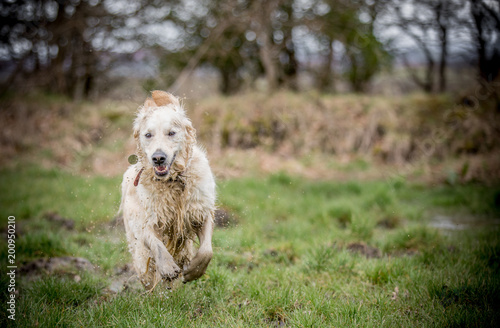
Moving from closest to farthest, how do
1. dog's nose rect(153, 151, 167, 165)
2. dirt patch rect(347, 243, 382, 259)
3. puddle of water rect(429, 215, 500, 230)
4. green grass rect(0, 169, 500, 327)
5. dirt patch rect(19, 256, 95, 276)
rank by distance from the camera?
dog's nose rect(153, 151, 167, 165)
green grass rect(0, 169, 500, 327)
dirt patch rect(19, 256, 95, 276)
dirt patch rect(347, 243, 382, 259)
puddle of water rect(429, 215, 500, 230)

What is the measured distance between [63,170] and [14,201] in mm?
Answer: 2352

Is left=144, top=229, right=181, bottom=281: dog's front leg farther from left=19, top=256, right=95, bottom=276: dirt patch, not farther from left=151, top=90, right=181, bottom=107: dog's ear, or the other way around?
left=19, top=256, right=95, bottom=276: dirt patch

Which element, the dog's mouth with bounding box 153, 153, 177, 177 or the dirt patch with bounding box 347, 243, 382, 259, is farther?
the dirt patch with bounding box 347, 243, 382, 259

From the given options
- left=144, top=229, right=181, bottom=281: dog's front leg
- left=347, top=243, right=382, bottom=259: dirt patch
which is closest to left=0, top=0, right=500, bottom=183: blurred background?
left=347, top=243, right=382, bottom=259: dirt patch

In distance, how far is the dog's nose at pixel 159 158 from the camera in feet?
8.50

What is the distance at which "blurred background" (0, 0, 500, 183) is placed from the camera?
346 inches

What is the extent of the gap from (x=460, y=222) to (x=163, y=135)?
4.88 m

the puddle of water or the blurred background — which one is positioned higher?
the blurred background

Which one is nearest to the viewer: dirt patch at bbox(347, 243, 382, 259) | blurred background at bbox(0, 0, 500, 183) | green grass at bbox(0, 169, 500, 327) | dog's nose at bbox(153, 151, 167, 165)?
dog's nose at bbox(153, 151, 167, 165)

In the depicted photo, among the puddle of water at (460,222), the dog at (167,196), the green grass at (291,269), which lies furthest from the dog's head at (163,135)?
the puddle of water at (460,222)

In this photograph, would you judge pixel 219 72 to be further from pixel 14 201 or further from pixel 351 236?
pixel 351 236

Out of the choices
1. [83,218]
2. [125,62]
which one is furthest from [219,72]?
[83,218]

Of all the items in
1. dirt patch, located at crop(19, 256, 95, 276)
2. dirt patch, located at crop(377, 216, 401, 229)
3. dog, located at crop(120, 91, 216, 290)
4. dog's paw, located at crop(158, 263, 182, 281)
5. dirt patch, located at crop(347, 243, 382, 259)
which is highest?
dog, located at crop(120, 91, 216, 290)

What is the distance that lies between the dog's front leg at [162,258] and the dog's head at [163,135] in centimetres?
50
